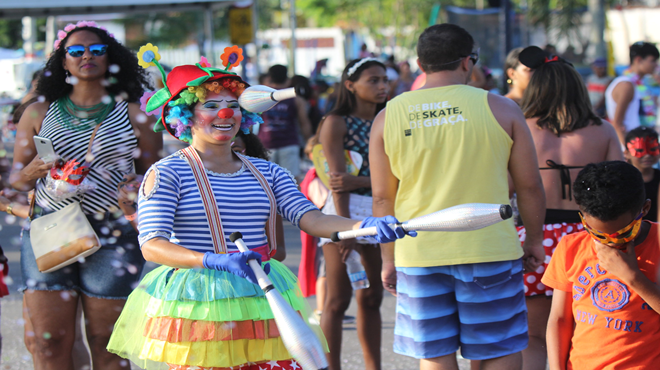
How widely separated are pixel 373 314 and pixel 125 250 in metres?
1.48

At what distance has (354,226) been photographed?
260cm

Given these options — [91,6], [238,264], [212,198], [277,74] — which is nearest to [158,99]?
[212,198]

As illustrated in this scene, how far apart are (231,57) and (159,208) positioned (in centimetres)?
72

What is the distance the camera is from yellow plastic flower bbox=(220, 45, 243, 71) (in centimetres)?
299

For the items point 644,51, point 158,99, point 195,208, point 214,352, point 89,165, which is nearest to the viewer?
point 214,352

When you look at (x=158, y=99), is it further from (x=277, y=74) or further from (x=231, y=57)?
(x=277, y=74)

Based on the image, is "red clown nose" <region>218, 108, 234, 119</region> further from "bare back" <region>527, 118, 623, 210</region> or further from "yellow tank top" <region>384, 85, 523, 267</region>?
"bare back" <region>527, 118, 623, 210</region>

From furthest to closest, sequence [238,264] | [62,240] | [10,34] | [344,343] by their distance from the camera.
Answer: [10,34] < [344,343] < [62,240] < [238,264]

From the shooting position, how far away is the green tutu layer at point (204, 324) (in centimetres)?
259

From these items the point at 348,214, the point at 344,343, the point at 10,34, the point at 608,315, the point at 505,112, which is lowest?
the point at 344,343

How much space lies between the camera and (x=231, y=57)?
2.99 meters

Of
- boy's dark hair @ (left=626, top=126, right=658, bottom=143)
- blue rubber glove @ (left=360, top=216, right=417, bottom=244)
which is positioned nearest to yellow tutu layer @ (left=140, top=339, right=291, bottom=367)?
blue rubber glove @ (left=360, top=216, right=417, bottom=244)

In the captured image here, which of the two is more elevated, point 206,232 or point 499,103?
point 499,103

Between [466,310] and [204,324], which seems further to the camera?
[466,310]
